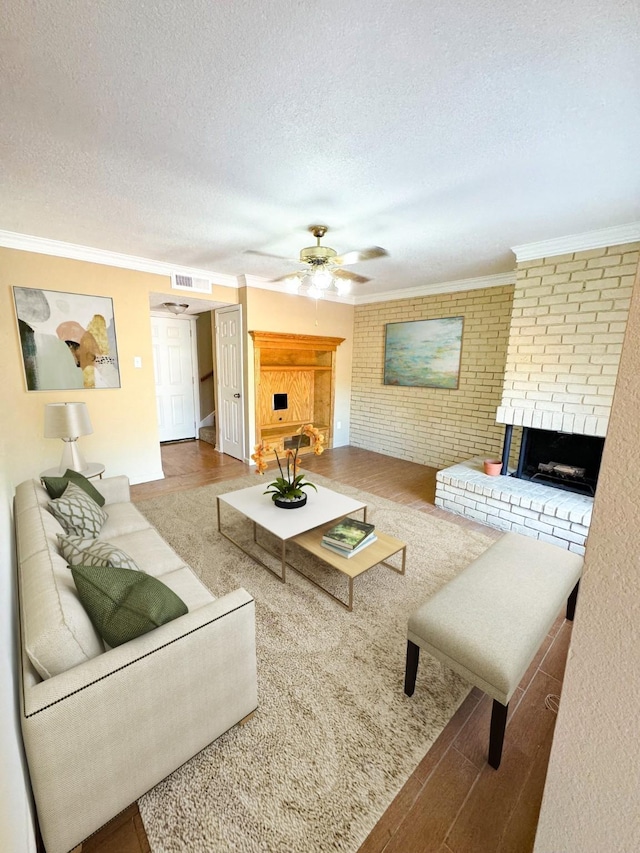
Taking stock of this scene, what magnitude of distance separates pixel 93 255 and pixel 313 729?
4.13 meters

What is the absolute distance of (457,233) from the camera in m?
2.77

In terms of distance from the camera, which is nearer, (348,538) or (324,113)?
(324,113)

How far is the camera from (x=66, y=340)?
337cm

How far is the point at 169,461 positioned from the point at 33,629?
417cm

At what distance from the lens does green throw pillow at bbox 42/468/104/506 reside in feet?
7.19

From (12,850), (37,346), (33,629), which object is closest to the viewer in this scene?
(12,850)

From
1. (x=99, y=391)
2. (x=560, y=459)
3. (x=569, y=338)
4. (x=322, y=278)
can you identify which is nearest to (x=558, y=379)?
(x=569, y=338)

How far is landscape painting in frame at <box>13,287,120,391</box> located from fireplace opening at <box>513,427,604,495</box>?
4.30 meters

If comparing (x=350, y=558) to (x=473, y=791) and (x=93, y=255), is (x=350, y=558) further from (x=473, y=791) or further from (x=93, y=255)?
(x=93, y=255)

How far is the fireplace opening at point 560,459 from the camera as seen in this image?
311cm

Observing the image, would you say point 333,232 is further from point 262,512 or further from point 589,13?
point 262,512

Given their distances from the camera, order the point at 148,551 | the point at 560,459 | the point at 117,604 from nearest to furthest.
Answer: the point at 117,604 < the point at 148,551 < the point at 560,459

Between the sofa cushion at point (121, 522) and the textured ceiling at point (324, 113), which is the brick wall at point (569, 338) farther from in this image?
the sofa cushion at point (121, 522)

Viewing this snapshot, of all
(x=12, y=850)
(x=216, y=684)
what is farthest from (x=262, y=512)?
(x=12, y=850)
